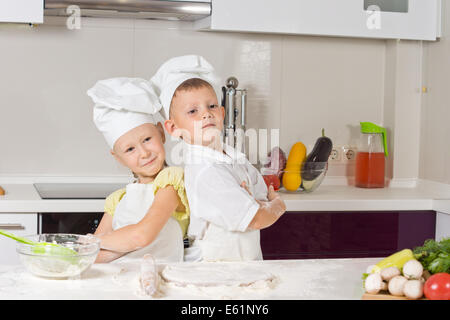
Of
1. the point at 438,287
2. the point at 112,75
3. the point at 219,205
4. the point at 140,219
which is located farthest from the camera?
the point at 112,75

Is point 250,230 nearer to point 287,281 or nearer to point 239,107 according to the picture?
point 287,281

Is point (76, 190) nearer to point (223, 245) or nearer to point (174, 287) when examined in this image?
point (223, 245)

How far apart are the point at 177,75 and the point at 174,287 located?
509 millimetres

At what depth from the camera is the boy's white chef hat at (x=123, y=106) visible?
1.26 meters

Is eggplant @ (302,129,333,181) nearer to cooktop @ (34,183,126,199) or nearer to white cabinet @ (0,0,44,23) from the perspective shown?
cooktop @ (34,183,126,199)

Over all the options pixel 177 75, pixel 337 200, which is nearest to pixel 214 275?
pixel 177 75

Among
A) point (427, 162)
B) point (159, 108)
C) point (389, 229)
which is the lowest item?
point (389, 229)

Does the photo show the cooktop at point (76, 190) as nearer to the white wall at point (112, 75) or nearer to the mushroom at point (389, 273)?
the white wall at point (112, 75)

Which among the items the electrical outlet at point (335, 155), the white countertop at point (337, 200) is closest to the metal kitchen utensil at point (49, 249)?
the white countertop at point (337, 200)

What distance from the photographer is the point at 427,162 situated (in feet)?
6.58

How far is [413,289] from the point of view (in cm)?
87

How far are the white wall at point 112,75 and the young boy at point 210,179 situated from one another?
0.39 metres

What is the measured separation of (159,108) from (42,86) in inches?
22.3
